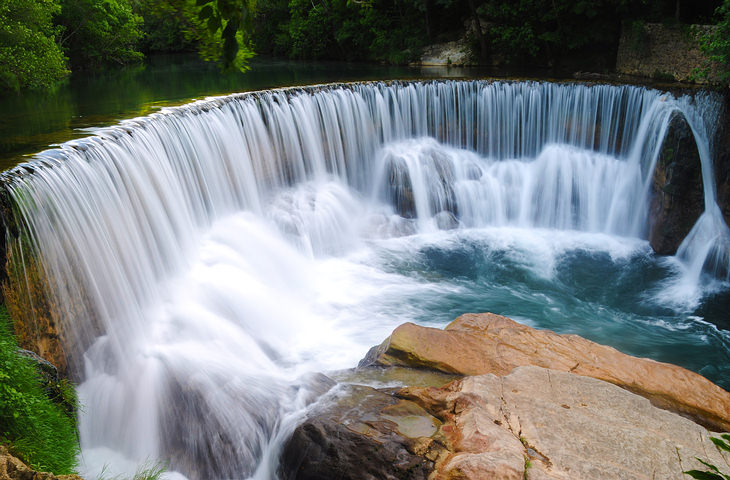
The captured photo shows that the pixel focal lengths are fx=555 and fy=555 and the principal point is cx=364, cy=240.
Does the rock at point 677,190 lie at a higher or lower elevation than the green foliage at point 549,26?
lower

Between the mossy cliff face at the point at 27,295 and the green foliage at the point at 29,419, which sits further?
the mossy cliff face at the point at 27,295

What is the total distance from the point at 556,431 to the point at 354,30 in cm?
2708

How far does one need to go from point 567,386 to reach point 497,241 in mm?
6981

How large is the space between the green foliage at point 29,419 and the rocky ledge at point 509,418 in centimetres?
189

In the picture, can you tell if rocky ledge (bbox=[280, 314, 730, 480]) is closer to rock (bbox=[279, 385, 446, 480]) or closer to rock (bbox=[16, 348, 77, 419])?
rock (bbox=[279, 385, 446, 480])

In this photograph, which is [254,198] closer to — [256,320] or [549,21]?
[256,320]

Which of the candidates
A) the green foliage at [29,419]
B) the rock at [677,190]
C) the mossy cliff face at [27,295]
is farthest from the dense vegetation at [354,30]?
the green foliage at [29,419]

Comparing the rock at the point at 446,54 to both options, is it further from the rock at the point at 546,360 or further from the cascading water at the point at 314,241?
the rock at the point at 546,360

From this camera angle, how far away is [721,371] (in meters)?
7.99

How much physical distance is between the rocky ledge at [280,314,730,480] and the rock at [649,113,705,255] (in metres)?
5.90

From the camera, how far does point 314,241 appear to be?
1131 cm

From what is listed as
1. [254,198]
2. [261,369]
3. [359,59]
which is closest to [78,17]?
[359,59]

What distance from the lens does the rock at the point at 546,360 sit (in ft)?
19.3

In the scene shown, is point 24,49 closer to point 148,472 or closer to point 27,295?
point 27,295
